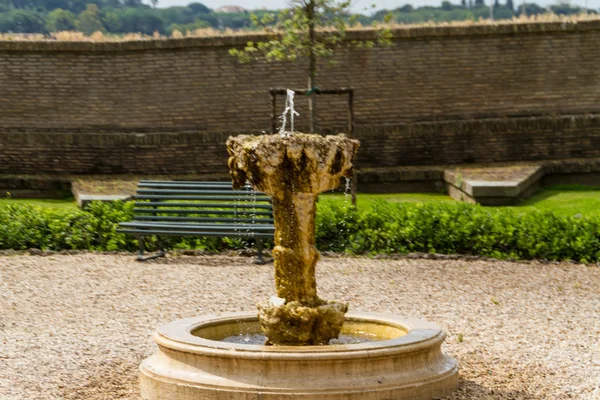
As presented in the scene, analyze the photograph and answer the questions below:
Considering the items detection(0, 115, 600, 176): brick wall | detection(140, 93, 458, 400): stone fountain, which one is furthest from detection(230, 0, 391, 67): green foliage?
detection(140, 93, 458, 400): stone fountain

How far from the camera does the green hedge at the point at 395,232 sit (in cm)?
1195

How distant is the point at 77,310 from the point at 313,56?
7927mm

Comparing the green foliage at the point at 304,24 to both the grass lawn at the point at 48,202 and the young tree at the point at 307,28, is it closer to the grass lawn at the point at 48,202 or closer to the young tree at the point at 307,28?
the young tree at the point at 307,28

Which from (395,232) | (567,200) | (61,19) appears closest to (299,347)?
(395,232)

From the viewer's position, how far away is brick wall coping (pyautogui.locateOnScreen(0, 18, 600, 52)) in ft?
61.7

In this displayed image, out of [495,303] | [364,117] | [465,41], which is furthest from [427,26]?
[495,303]

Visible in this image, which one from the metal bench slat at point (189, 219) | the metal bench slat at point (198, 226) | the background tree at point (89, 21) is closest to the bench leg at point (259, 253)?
the metal bench slat at point (198, 226)

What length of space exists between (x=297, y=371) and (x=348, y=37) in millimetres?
13578

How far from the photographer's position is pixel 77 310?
9383 mm

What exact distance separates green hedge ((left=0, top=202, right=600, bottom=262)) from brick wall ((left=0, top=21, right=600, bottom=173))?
5698mm

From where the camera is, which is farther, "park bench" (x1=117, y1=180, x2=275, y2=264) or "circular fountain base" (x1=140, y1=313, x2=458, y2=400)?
"park bench" (x1=117, y1=180, x2=275, y2=264)

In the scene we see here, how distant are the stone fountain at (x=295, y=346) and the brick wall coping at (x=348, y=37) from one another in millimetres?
12356

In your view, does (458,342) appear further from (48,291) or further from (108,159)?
(108,159)

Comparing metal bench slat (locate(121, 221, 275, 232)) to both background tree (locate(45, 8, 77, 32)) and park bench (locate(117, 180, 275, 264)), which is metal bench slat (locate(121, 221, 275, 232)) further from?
background tree (locate(45, 8, 77, 32))
